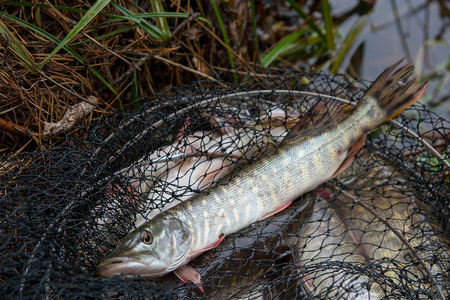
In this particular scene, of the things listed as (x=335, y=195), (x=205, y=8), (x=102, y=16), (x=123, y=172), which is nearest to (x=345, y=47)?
(x=205, y=8)

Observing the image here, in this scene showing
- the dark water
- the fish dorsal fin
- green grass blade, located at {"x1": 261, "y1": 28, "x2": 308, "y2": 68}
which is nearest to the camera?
the fish dorsal fin

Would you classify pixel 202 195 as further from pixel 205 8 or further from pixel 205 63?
pixel 205 8

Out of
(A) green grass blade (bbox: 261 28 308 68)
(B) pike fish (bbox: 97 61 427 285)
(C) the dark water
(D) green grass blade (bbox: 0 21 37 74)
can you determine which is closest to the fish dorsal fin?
(B) pike fish (bbox: 97 61 427 285)

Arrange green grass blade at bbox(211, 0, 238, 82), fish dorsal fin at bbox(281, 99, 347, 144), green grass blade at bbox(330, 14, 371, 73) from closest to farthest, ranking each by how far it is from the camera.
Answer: fish dorsal fin at bbox(281, 99, 347, 144)
green grass blade at bbox(211, 0, 238, 82)
green grass blade at bbox(330, 14, 371, 73)

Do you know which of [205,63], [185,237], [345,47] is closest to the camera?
[185,237]

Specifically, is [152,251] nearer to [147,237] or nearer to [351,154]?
[147,237]

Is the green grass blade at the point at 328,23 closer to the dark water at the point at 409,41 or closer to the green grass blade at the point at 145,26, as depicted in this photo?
the dark water at the point at 409,41

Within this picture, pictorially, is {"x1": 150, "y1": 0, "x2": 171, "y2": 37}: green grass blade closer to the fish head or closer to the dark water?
the fish head

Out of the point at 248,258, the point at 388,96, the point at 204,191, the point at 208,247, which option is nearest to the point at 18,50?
the point at 204,191
